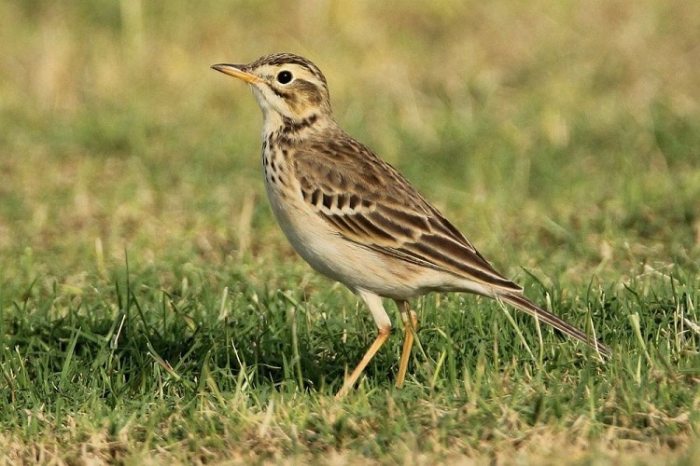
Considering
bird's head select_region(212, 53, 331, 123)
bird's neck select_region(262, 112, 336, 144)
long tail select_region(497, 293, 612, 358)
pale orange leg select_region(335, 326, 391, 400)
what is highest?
bird's head select_region(212, 53, 331, 123)

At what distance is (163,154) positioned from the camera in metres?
11.7

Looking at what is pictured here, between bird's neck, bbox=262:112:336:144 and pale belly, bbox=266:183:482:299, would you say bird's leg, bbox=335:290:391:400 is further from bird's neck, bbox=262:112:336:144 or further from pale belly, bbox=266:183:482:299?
bird's neck, bbox=262:112:336:144

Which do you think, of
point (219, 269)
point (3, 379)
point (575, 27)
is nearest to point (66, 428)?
point (3, 379)

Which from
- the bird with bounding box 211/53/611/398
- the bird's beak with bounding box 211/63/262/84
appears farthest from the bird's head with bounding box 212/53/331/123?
the bird with bounding box 211/53/611/398

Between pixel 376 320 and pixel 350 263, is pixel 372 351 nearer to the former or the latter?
pixel 376 320

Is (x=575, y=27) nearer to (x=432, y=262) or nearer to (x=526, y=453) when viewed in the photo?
(x=432, y=262)

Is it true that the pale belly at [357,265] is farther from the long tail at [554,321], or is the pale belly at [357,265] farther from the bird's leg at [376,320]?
the long tail at [554,321]

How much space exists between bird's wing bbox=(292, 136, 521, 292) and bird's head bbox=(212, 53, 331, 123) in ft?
1.14

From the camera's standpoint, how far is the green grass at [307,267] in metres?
5.75

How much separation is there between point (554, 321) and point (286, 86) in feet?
6.59

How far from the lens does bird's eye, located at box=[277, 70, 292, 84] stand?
23.9ft

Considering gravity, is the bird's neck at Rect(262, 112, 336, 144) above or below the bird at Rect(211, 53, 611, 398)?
above

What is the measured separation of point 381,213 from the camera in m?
6.61

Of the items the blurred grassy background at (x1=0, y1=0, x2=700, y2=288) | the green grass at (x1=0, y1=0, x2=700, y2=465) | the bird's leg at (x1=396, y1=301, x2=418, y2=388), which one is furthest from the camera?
the blurred grassy background at (x1=0, y1=0, x2=700, y2=288)
